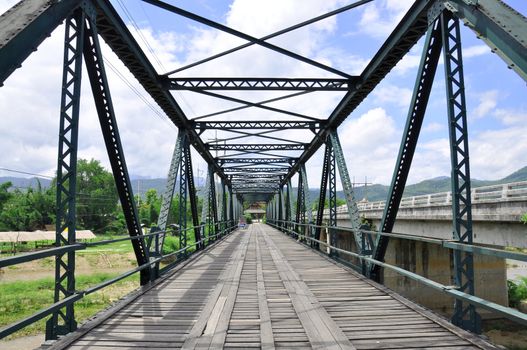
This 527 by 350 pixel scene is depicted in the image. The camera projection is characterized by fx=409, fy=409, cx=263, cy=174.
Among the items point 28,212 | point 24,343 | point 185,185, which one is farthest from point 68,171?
point 28,212

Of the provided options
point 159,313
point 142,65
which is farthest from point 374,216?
point 159,313

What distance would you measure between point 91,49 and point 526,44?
5883 mm

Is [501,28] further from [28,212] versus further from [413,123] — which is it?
[28,212]

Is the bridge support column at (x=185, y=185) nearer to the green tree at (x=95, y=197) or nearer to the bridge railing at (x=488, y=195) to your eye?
the bridge railing at (x=488, y=195)

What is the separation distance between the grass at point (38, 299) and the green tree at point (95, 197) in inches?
2083

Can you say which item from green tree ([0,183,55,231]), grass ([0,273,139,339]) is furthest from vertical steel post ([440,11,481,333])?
green tree ([0,183,55,231])

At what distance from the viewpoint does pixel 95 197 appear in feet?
303

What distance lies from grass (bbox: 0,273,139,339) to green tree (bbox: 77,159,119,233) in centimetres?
5292

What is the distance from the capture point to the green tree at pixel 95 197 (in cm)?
8644

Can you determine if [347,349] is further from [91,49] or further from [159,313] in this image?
[91,49]

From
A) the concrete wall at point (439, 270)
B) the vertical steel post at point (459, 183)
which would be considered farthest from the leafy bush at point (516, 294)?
the vertical steel post at point (459, 183)

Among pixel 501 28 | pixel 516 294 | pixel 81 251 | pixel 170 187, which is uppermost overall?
pixel 501 28

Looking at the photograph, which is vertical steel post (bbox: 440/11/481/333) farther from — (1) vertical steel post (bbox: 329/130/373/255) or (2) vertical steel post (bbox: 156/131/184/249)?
(2) vertical steel post (bbox: 156/131/184/249)

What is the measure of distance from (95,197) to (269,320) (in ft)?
312
